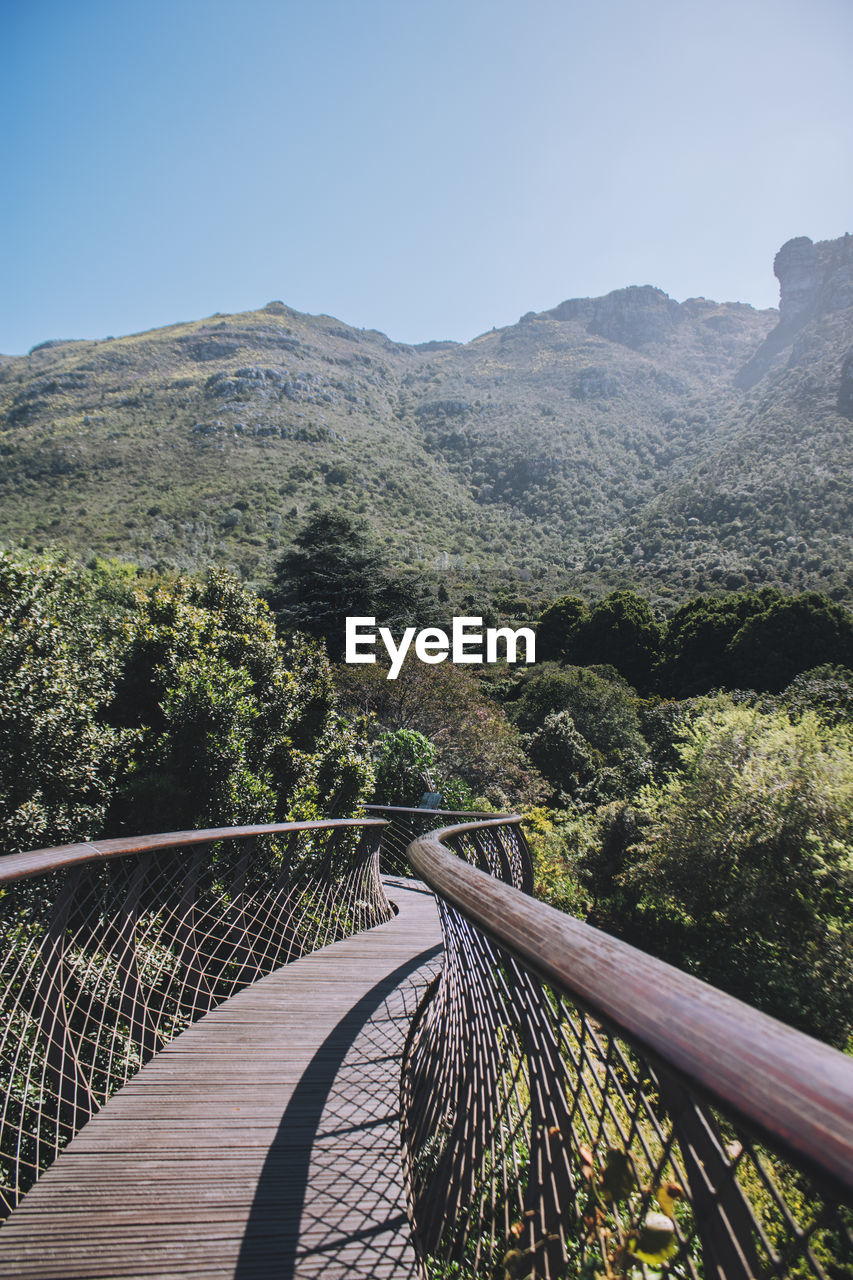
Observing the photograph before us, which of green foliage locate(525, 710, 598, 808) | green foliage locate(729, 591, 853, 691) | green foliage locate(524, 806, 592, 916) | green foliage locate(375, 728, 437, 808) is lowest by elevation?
green foliage locate(524, 806, 592, 916)

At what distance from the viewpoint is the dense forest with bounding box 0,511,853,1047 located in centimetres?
741

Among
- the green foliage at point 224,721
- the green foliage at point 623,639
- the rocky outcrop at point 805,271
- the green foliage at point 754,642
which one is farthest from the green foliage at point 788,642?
the rocky outcrop at point 805,271

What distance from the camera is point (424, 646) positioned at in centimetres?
2280

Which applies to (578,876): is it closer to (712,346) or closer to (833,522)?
(833,522)

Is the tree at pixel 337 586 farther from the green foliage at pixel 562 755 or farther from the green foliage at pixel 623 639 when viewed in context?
the green foliage at pixel 623 639

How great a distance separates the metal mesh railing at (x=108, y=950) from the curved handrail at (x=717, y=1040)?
1.66 m

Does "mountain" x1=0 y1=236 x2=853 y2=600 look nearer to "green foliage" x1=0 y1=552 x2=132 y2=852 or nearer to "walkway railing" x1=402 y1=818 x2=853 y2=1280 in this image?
"green foliage" x1=0 y1=552 x2=132 y2=852

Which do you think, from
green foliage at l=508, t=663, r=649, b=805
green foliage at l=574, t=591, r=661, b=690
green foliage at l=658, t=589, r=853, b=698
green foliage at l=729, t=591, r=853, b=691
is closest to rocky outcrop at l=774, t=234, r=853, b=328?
green foliage at l=574, t=591, r=661, b=690

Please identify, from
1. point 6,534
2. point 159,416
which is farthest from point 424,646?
point 159,416

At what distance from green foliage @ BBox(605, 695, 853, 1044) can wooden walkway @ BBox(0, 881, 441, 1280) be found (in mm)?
9349

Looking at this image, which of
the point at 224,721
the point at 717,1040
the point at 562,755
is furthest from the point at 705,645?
the point at 717,1040

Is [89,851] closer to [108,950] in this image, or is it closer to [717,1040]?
[108,950]

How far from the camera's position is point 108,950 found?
3320 mm

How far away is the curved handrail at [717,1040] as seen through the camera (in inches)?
20.3
